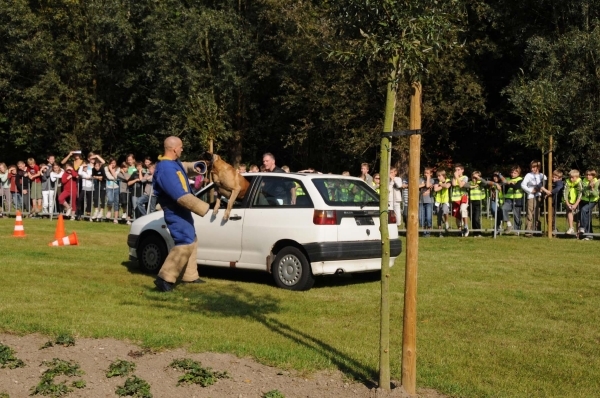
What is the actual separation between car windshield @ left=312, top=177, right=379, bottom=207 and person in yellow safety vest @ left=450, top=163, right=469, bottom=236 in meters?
8.19

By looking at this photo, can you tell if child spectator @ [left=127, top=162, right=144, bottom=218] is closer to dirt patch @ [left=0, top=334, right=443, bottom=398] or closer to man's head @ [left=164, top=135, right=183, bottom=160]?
man's head @ [left=164, top=135, right=183, bottom=160]

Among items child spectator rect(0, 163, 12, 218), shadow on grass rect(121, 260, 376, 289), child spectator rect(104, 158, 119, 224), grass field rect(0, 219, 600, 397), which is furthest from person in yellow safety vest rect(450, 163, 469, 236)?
child spectator rect(0, 163, 12, 218)

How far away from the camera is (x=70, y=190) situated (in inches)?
1026

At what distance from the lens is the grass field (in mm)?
7547

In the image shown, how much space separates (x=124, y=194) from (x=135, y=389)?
18580 mm

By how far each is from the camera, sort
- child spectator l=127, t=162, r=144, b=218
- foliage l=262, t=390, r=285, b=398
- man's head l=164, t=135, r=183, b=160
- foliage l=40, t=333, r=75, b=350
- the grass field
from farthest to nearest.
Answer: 1. child spectator l=127, t=162, r=144, b=218
2. man's head l=164, t=135, r=183, b=160
3. foliage l=40, t=333, r=75, b=350
4. the grass field
5. foliage l=262, t=390, r=285, b=398

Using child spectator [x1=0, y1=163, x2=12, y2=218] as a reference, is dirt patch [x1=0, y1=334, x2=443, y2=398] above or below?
below

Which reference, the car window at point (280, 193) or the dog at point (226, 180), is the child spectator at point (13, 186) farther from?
the car window at point (280, 193)

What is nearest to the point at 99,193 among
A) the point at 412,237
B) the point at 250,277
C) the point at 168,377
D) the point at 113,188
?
the point at 113,188

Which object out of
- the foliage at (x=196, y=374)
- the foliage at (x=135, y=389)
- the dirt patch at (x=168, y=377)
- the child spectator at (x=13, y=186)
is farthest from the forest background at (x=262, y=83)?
the foliage at (x=135, y=389)

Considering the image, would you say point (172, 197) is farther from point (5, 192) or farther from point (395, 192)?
point (5, 192)

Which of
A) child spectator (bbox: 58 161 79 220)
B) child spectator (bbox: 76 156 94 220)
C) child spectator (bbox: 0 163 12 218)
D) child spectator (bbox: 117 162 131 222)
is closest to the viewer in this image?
child spectator (bbox: 117 162 131 222)

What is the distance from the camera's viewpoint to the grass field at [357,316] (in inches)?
297

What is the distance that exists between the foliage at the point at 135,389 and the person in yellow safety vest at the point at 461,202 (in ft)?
48.0
